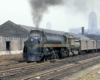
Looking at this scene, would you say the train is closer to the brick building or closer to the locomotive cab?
the locomotive cab

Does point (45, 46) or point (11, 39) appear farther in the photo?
point (11, 39)

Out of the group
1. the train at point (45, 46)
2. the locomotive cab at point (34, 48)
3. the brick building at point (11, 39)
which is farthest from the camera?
the brick building at point (11, 39)

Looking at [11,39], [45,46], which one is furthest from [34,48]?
[11,39]

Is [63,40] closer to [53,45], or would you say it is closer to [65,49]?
[65,49]

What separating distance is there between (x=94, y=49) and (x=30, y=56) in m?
24.4

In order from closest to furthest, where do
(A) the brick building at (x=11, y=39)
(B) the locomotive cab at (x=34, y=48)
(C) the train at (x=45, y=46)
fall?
(B) the locomotive cab at (x=34, y=48) → (C) the train at (x=45, y=46) → (A) the brick building at (x=11, y=39)

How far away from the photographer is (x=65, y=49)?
813 inches

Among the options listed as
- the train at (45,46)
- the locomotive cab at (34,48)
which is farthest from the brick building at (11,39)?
the locomotive cab at (34,48)

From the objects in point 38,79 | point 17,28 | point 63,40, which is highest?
point 17,28

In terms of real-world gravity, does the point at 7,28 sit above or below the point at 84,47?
above

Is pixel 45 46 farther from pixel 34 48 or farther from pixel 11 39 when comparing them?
pixel 11 39

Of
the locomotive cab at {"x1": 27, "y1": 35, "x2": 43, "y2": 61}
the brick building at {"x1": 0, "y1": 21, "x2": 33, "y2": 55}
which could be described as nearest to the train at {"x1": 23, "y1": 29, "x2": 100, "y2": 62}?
the locomotive cab at {"x1": 27, "y1": 35, "x2": 43, "y2": 61}

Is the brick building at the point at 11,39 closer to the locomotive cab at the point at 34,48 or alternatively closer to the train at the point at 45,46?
the train at the point at 45,46

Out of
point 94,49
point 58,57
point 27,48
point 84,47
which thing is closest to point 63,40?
point 58,57
